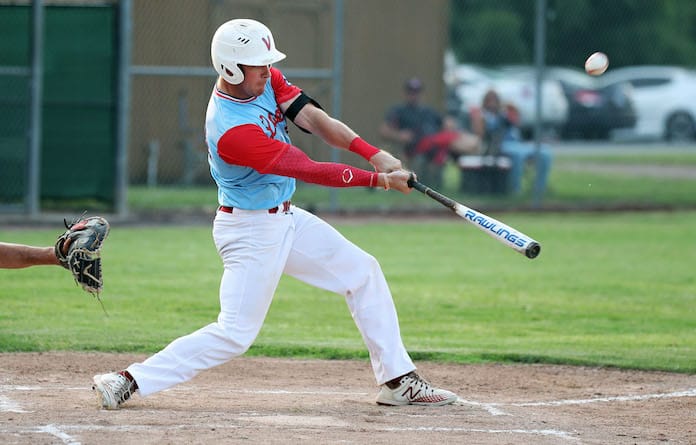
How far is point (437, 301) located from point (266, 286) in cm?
419

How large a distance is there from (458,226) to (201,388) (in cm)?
899

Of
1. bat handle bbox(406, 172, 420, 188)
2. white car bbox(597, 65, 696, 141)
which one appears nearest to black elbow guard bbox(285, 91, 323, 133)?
bat handle bbox(406, 172, 420, 188)

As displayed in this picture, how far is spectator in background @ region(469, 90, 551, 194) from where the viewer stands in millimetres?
18109

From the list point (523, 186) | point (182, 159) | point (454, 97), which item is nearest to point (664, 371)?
point (523, 186)

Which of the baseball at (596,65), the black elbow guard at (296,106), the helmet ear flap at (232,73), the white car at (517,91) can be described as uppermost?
the white car at (517,91)

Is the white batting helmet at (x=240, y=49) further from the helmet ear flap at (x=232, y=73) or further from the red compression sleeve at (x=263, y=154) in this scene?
the red compression sleeve at (x=263, y=154)

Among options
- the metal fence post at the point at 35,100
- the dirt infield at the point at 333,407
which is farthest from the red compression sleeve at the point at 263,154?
the metal fence post at the point at 35,100

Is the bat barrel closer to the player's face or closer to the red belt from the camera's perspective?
the red belt

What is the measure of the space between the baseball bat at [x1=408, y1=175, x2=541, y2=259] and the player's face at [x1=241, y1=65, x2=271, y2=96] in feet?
3.02

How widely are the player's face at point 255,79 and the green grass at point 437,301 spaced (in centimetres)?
253

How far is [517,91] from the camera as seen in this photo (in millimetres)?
30000

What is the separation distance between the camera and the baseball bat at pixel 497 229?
6.22 meters

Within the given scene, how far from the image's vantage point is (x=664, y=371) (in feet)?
25.9

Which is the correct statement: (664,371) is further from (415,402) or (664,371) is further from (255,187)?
(255,187)
